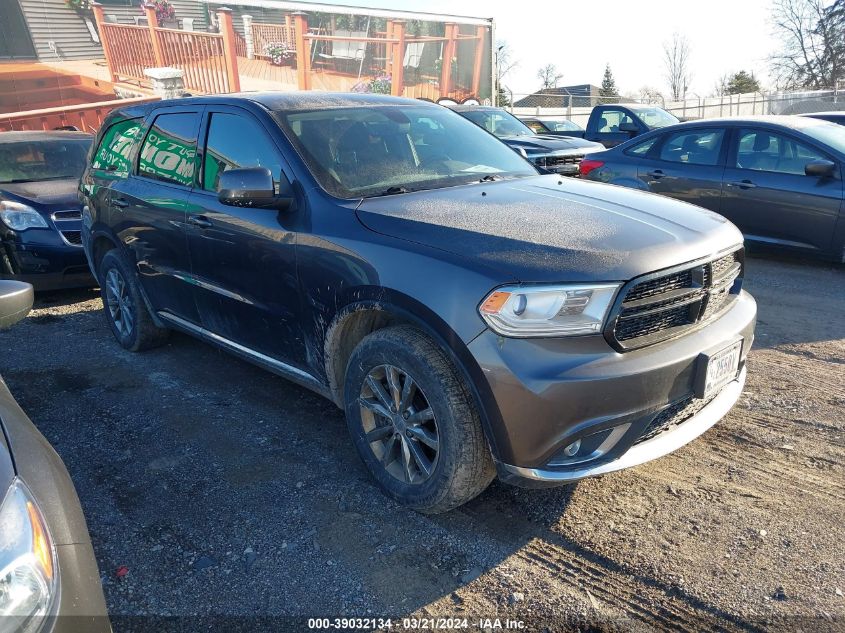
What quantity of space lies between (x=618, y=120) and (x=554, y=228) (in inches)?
501

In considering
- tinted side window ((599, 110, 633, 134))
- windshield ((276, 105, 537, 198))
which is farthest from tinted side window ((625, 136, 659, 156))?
tinted side window ((599, 110, 633, 134))

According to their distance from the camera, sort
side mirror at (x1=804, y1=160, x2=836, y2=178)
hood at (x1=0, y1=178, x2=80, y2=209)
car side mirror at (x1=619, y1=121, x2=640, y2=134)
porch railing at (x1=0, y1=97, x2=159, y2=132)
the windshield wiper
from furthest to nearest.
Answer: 1. porch railing at (x1=0, y1=97, x2=159, y2=132)
2. car side mirror at (x1=619, y1=121, x2=640, y2=134)
3. hood at (x1=0, y1=178, x2=80, y2=209)
4. side mirror at (x1=804, y1=160, x2=836, y2=178)
5. the windshield wiper

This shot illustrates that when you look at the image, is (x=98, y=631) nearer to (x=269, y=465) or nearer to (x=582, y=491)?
(x=269, y=465)

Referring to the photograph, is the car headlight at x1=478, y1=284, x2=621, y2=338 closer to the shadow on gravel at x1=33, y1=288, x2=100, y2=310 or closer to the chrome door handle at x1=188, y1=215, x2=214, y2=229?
the chrome door handle at x1=188, y1=215, x2=214, y2=229

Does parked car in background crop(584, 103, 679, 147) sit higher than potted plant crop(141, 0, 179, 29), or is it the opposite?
potted plant crop(141, 0, 179, 29)

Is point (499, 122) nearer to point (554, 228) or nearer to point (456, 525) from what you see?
point (554, 228)

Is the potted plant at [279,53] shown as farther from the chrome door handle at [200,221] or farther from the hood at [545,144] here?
the chrome door handle at [200,221]

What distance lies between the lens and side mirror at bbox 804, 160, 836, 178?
241 inches

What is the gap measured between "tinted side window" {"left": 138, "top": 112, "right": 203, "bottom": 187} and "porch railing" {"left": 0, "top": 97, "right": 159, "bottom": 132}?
9405 millimetres

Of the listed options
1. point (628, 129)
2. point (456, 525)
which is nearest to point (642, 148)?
point (628, 129)

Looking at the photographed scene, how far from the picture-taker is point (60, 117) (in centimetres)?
1355

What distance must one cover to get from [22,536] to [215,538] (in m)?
1.38

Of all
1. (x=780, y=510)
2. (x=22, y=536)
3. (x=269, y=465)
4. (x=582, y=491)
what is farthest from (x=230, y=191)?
(x=780, y=510)

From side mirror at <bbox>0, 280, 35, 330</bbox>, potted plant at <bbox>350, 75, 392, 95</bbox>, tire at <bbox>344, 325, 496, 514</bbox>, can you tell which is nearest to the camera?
side mirror at <bbox>0, 280, 35, 330</bbox>
